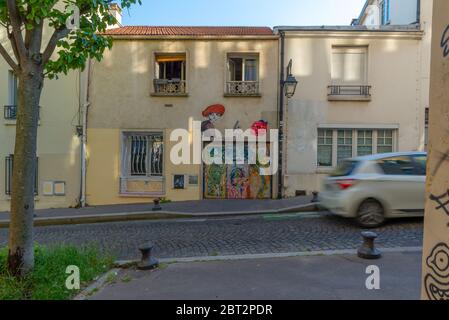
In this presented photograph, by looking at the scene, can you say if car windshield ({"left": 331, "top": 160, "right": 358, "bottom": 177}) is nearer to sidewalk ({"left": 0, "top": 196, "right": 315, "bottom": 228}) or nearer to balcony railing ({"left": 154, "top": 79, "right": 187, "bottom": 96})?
sidewalk ({"left": 0, "top": 196, "right": 315, "bottom": 228})

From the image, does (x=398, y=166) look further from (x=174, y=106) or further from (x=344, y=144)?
(x=174, y=106)

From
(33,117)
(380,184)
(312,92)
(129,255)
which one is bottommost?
(129,255)

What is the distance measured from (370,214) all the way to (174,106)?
24.7ft

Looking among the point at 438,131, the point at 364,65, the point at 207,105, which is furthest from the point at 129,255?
the point at 364,65

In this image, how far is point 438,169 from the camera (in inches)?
71.2

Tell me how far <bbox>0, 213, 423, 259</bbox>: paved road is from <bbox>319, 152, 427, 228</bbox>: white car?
12.6 inches

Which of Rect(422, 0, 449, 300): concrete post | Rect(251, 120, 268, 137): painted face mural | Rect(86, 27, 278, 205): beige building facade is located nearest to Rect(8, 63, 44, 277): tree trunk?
Rect(422, 0, 449, 300): concrete post

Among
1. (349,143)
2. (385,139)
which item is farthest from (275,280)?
(385,139)

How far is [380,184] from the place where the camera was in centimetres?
589

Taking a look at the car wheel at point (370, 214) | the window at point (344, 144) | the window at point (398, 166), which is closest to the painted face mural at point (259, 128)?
the window at point (344, 144)

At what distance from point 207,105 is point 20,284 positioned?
8.33 m

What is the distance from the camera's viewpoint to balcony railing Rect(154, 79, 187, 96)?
1083cm

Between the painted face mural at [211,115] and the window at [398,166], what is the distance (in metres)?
6.04
